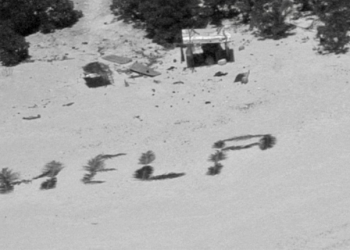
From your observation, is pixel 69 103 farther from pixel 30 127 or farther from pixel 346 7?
pixel 346 7

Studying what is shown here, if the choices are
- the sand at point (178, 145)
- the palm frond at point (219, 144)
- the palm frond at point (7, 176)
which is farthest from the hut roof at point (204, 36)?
the palm frond at point (7, 176)

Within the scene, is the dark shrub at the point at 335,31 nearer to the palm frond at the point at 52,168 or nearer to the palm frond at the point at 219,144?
the palm frond at the point at 219,144

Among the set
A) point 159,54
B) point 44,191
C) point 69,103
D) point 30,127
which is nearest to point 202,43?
point 159,54

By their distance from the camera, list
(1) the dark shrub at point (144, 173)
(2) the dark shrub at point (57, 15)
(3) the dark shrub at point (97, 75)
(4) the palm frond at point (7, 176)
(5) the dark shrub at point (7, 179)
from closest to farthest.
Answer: (1) the dark shrub at point (144, 173), (5) the dark shrub at point (7, 179), (4) the palm frond at point (7, 176), (3) the dark shrub at point (97, 75), (2) the dark shrub at point (57, 15)

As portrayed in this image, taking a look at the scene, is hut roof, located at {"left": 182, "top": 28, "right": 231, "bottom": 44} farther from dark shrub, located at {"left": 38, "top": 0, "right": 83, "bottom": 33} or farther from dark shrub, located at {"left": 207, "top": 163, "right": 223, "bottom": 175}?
dark shrub, located at {"left": 207, "top": 163, "right": 223, "bottom": 175}

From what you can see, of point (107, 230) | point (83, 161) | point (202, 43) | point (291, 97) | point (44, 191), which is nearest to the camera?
point (107, 230)

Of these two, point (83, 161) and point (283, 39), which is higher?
point (283, 39)

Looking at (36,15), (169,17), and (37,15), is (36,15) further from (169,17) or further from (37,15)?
(169,17)
